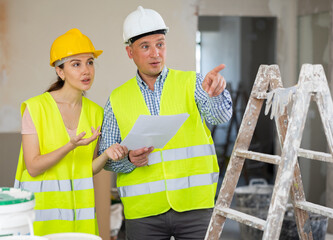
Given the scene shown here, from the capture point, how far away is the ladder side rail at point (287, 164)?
1.88 m

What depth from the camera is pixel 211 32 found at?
6.88 metres

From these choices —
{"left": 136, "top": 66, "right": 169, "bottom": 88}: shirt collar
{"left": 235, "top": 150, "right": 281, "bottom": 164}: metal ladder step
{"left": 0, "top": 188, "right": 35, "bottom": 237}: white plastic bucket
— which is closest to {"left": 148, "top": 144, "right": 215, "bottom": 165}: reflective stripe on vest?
{"left": 235, "top": 150, "right": 281, "bottom": 164}: metal ladder step

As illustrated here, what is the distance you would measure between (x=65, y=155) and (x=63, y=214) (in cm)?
29

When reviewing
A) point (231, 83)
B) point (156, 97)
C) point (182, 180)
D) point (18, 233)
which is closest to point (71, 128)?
point (156, 97)

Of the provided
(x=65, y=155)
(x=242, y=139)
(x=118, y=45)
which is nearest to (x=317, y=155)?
(x=242, y=139)

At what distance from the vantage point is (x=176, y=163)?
2389 mm

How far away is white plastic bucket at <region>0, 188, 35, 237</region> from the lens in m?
1.38

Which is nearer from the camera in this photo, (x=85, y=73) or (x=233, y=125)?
(x=85, y=73)

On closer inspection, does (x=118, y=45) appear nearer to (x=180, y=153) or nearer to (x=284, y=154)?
(x=180, y=153)

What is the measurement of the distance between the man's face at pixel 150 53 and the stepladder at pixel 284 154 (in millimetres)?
463

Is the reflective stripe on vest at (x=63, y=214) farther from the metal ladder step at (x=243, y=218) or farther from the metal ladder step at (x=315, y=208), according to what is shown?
the metal ladder step at (x=315, y=208)

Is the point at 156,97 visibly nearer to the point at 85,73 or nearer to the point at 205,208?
the point at 85,73

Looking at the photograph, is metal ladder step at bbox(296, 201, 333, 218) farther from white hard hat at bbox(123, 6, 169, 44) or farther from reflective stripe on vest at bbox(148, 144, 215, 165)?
white hard hat at bbox(123, 6, 169, 44)

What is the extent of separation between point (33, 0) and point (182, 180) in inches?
116
